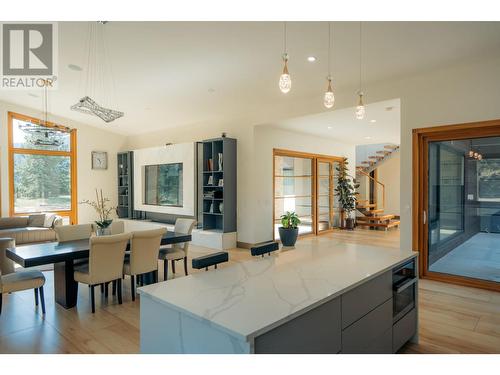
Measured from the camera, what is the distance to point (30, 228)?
746cm

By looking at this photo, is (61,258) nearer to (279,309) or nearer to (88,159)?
(279,309)

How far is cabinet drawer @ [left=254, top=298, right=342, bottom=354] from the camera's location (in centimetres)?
138

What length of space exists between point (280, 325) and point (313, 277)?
675 millimetres

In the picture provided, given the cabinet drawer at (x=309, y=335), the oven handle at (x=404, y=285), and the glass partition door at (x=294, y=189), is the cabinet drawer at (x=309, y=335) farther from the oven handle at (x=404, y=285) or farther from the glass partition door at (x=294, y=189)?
the glass partition door at (x=294, y=189)

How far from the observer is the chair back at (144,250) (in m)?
3.86

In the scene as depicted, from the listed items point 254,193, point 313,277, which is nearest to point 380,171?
point 254,193

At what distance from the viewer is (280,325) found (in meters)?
1.42

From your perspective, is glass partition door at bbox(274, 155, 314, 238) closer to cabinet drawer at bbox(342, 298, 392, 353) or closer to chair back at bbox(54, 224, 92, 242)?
chair back at bbox(54, 224, 92, 242)

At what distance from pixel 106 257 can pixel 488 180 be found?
508cm

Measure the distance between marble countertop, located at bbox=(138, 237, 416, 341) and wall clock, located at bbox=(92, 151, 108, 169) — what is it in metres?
8.55

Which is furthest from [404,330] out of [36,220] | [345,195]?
[36,220]

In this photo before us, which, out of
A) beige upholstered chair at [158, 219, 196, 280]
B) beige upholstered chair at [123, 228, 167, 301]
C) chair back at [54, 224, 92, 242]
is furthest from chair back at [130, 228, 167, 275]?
chair back at [54, 224, 92, 242]

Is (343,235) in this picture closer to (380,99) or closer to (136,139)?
(380,99)
